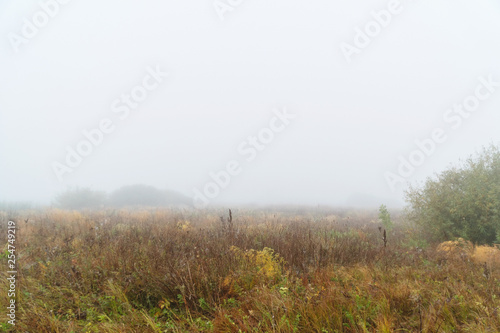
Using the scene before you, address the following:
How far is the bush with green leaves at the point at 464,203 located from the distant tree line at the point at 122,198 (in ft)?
89.8

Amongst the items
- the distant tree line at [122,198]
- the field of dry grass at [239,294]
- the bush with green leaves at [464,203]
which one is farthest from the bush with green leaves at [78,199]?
the bush with green leaves at [464,203]

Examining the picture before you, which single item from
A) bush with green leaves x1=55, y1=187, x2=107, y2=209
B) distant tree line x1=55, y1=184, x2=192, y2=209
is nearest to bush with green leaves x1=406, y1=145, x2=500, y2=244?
distant tree line x1=55, y1=184, x2=192, y2=209

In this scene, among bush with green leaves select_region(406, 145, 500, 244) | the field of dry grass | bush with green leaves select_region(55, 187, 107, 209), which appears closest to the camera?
the field of dry grass

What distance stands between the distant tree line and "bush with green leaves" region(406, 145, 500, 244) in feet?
89.8

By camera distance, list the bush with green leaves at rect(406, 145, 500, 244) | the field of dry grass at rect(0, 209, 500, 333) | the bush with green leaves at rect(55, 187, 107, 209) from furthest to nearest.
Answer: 1. the bush with green leaves at rect(55, 187, 107, 209)
2. the bush with green leaves at rect(406, 145, 500, 244)
3. the field of dry grass at rect(0, 209, 500, 333)

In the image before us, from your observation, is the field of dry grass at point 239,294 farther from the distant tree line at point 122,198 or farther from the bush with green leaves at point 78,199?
the bush with green leaves at point 78,199

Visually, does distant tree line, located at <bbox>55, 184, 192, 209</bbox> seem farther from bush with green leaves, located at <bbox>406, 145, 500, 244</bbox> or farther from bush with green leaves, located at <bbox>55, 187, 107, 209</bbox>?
bush with green leaves, located at <bbox>406, 145, 500, 244</bbox>

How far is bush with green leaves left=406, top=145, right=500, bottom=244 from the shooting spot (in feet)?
24.3

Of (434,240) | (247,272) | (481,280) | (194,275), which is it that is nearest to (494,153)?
(434,240)

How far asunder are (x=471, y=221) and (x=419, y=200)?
65.6 inches

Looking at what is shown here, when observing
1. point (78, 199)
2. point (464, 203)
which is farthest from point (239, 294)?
point (78, 199)

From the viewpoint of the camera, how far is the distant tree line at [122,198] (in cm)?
2864

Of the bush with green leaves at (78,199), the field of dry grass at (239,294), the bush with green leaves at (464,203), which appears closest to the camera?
the field of dry grass at (239,294)

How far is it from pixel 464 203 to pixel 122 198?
3612 cm
